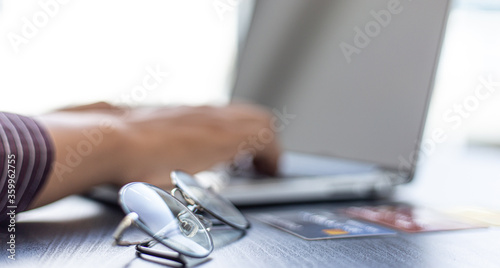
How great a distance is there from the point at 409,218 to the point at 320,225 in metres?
0.14

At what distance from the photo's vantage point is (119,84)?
1897 millimetres

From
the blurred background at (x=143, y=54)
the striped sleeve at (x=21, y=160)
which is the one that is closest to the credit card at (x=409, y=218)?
the striped sleeve at (x=21, y=160)

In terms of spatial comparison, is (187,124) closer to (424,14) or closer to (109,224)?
(109,224)

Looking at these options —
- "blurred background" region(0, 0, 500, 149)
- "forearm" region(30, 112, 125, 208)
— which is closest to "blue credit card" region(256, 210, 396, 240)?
"forearm" region(30, 112, 125, 208)

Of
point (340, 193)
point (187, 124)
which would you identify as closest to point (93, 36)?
point (187, 124)

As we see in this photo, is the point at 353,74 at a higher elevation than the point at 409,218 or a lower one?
higher

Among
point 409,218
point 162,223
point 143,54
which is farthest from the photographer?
point 143,54

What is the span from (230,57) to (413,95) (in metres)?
1.45

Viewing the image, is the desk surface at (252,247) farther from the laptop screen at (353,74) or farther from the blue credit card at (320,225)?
the laptop screen at (353,74)

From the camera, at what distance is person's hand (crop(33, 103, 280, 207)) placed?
0.61m

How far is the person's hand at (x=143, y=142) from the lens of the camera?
61cm

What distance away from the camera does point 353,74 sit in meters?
0.88

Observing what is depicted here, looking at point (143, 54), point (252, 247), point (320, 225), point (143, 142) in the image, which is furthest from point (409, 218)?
point (143, 54)

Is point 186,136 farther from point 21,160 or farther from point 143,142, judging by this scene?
point 21,160
